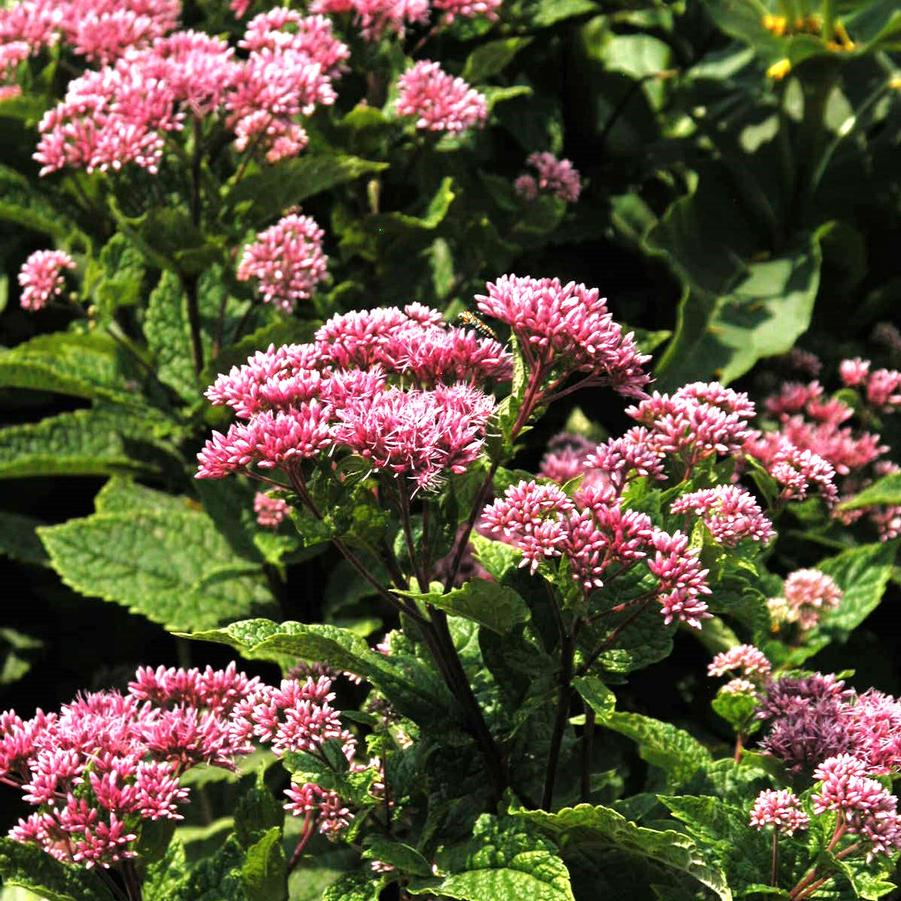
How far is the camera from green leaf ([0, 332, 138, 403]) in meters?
2.70

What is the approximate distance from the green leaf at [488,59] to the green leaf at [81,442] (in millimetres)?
899

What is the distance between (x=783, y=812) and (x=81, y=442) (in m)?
1.63

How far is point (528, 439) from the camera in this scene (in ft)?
10.2

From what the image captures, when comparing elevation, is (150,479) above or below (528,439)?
below

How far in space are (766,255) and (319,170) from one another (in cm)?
124

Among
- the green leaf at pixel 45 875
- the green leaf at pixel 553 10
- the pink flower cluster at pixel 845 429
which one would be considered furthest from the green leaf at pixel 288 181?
the green leaf at pixel 45 875

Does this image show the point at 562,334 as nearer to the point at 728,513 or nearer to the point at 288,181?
the point at 728,513

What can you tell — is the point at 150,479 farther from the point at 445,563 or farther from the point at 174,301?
the point at 445,563

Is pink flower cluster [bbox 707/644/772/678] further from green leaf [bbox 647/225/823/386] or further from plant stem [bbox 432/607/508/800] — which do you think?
green leaf [bbox 647/225/823/386]

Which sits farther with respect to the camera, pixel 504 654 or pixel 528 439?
pixel 528 439

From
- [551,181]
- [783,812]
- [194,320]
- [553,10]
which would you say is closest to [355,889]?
[783,812]

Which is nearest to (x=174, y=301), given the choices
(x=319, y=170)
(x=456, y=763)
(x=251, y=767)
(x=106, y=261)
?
(x=106, y=261)

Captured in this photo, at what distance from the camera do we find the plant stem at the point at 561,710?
179cm

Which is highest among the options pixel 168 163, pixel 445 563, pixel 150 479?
Result: pixel 168 163
